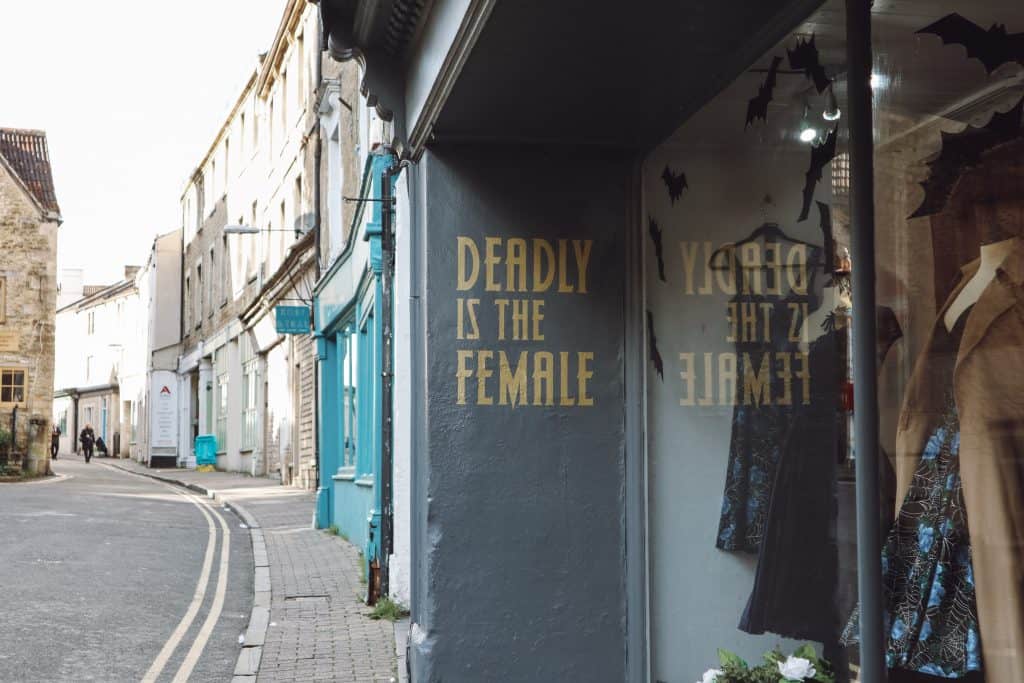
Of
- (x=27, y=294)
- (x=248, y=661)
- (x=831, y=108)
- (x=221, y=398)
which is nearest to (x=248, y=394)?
(x=221, y=398)

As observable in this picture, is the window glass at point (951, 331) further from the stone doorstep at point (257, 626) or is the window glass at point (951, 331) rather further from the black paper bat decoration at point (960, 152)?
the stone doorstep at point (257, 626)

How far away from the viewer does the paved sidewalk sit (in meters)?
7.28

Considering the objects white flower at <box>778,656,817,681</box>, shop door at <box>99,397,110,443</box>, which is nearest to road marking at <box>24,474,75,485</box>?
white flower at <box>778,656,817,681</box>

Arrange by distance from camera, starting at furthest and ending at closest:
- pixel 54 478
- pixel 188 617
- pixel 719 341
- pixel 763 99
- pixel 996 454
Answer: pixel 54 478 < pixel 188 617 < pixel 719 341 < pixel 763 99 < pixel 996 454

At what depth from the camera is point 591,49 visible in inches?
179

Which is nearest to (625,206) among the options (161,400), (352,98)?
(352,98)

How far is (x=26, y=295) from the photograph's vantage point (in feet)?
114

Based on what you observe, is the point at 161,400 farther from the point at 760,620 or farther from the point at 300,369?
the point at 760,620

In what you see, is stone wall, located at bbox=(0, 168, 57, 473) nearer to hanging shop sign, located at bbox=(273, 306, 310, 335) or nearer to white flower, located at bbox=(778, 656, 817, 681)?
hanging shop sign, located at bbox=(273, 306, 310, 335)

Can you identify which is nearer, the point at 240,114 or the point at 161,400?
the point at 240,114

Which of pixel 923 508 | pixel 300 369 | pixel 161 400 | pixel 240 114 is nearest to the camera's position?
pixel 923 508

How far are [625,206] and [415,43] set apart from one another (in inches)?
52.4

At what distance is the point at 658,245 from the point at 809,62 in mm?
1370

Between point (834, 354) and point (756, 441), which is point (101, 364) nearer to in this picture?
point (756, 441)
